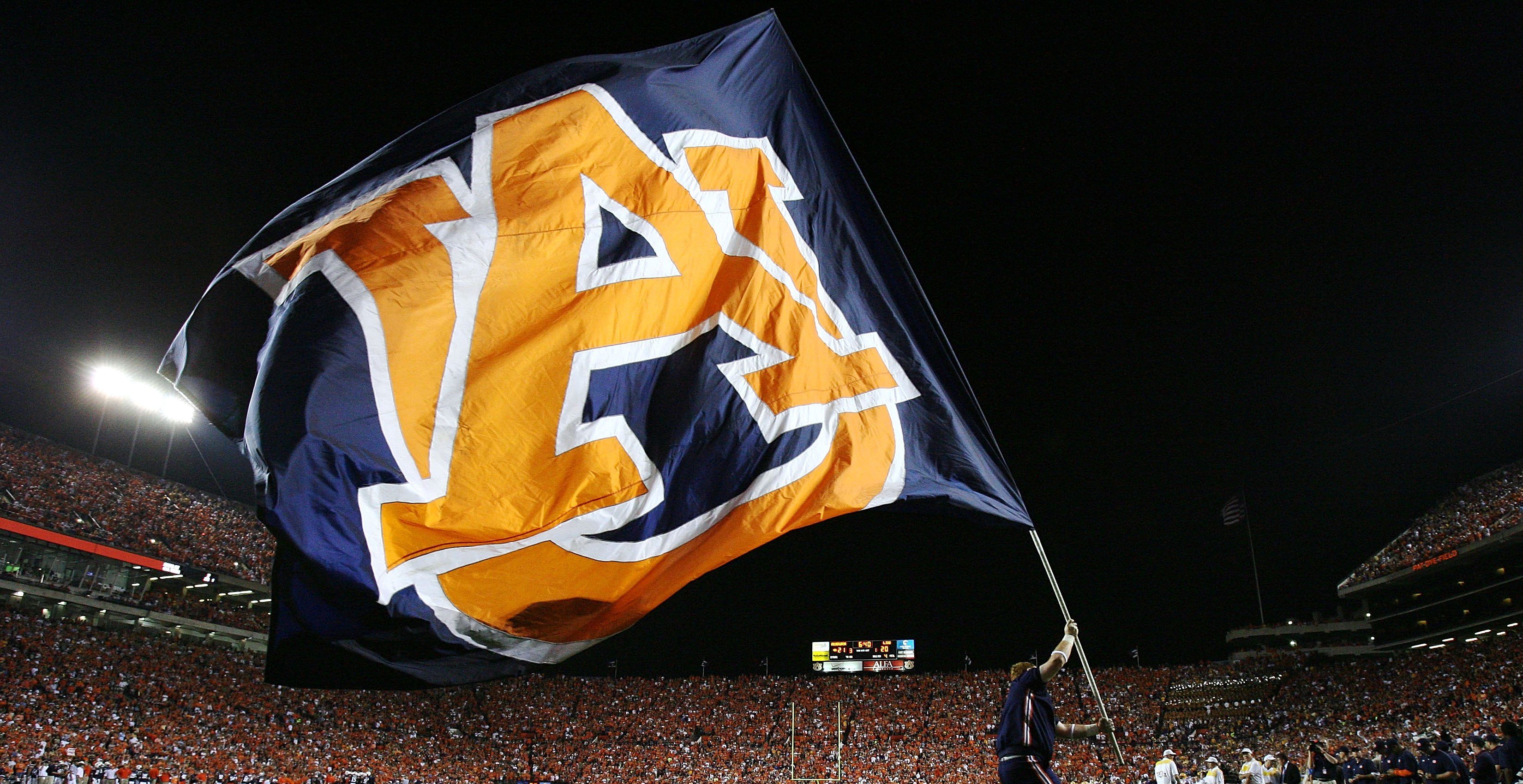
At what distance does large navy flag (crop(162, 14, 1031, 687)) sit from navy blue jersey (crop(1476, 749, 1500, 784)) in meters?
10.8

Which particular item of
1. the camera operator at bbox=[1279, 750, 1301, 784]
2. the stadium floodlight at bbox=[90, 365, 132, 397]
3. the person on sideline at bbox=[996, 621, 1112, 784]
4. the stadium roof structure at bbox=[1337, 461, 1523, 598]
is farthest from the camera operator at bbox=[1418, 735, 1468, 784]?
the stadium floodlight at bbox=[90, 365, 132, 397]

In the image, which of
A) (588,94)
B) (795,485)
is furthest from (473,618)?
(588,94)

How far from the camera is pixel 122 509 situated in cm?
3522

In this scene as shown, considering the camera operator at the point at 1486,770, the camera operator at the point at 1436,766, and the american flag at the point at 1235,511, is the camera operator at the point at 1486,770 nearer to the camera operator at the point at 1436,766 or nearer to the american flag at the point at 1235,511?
the camera operator at the point at 1436,766

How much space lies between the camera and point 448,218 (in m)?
4.10

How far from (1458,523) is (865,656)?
27.7m

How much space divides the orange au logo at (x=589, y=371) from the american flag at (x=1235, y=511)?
3850 cm

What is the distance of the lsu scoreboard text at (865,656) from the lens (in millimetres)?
46031

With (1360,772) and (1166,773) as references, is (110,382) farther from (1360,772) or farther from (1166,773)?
(1360,772)

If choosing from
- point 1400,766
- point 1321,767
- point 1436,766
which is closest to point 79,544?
point 1321,767

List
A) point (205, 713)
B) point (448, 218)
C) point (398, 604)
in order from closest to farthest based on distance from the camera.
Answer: point (398, 604), point (448, 218), point (205, 713)

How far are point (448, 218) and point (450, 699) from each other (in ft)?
138

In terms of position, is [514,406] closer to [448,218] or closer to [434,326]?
[434,326]

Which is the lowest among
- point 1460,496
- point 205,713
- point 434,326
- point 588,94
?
point 205,713
